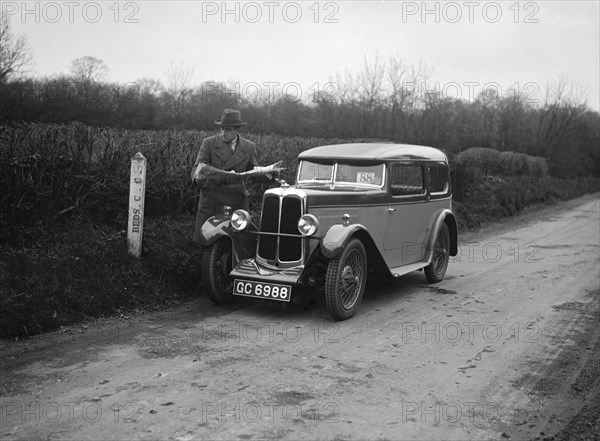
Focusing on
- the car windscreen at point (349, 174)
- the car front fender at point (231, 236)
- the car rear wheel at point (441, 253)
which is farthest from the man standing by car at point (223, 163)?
the car rear wheel at point (441, 253)

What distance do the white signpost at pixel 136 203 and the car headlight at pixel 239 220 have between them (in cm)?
119

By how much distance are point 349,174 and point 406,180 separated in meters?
0.91

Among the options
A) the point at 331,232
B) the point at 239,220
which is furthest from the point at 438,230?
the point at 239,220

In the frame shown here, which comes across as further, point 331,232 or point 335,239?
point 331,232

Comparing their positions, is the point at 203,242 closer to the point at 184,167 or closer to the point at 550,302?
the point at 184,167

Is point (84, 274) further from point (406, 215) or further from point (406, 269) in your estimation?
point (406, 215)

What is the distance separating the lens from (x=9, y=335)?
5.80 m

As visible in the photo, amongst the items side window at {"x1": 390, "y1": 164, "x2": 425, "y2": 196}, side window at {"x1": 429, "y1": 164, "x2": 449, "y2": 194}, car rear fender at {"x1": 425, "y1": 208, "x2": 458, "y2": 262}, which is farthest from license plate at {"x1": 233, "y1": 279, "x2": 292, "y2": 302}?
side window at {"x1": 429, "y1": 164, "x2": 449, "y2": 194}

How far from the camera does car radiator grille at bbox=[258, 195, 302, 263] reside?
23.5ft

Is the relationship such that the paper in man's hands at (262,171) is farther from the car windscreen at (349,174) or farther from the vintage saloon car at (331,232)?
the car windscreen at (349,174)

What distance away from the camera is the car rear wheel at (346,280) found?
6.70 metres

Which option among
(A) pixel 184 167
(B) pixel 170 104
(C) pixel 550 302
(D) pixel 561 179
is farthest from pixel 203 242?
(D) pixel 561 179

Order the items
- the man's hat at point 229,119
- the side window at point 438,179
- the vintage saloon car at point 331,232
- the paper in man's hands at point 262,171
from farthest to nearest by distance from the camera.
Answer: the side window at point 438,179 → the man's hat at point 229,119 → the paper in man's hands at point 262,171 → the vintage saloon car at point 331,232

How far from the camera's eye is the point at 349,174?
8078mm
